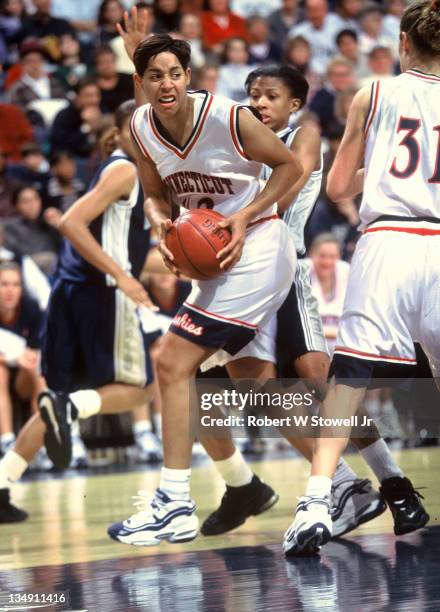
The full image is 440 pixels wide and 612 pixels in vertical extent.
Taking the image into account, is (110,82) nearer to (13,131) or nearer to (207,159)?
(13,131)

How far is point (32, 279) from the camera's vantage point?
9562 millimetres

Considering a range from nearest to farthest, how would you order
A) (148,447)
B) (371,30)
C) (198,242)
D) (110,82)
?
1. (198,242)
2. (148,447)
3. (110,82)
4. (371,30)

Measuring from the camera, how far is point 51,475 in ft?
28.9

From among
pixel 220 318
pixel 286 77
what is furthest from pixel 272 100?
pixel 220 318

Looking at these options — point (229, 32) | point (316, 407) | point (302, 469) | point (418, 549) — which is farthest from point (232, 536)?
point (229, 32)

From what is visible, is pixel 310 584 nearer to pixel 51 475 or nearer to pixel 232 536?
pixel 232 536

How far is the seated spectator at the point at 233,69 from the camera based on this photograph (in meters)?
13.4

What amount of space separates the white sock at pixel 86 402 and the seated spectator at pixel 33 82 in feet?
21.9

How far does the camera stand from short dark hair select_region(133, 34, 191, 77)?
16.1 feet

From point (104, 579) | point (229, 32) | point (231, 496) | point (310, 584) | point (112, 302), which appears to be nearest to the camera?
point (310, 584)

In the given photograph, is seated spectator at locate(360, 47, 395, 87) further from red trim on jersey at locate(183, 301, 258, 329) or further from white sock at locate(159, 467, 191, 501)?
white sock at locate(159, 467, 191, 501)

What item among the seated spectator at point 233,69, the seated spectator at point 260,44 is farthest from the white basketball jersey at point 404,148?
the seated spectator at point 260,44

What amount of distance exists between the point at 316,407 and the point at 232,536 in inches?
27.8

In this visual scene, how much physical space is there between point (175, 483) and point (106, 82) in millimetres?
8192
